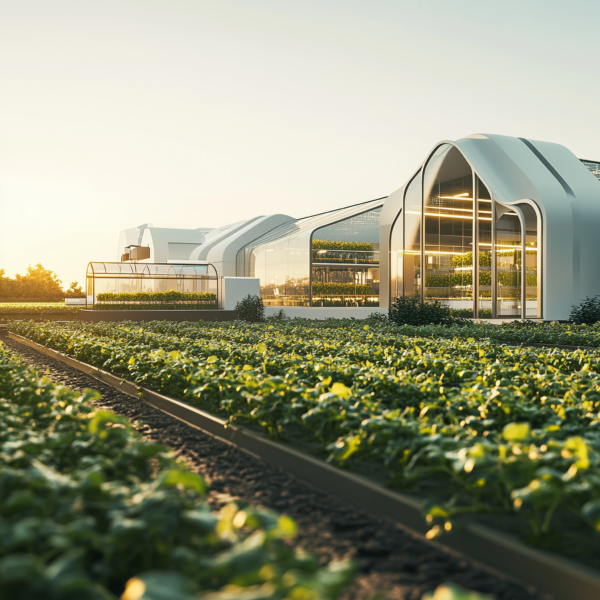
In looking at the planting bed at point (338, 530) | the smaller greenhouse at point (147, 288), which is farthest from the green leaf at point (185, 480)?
the smaller greenhouse at point (147, 288)

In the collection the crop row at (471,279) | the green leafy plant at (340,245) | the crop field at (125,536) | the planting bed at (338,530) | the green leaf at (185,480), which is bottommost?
the planting bed at (338,530)

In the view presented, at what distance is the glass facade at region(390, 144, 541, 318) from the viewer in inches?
884

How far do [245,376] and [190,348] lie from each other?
4.77 metres

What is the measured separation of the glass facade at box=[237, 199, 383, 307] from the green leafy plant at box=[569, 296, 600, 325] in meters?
11.4

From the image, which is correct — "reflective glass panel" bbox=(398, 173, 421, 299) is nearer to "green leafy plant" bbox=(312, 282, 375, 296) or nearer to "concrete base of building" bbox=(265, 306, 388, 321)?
"concrete base of building" bbox=(265, 306, 388, 321)

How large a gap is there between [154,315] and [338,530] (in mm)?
24869

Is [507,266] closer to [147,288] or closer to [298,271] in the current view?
[298,271]

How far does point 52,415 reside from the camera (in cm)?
496

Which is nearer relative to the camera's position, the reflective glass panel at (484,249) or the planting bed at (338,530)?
the planting bed at (338,530)

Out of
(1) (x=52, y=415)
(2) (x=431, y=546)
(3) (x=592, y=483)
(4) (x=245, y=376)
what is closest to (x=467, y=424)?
(2) (x=431, y=546)

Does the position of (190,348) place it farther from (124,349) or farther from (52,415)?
(52,415)

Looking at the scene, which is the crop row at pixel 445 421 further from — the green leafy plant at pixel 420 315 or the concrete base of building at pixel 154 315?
the concrete base of building at pixel 154 315

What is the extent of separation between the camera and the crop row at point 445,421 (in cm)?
327

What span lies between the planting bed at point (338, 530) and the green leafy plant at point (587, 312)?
57.5ft
